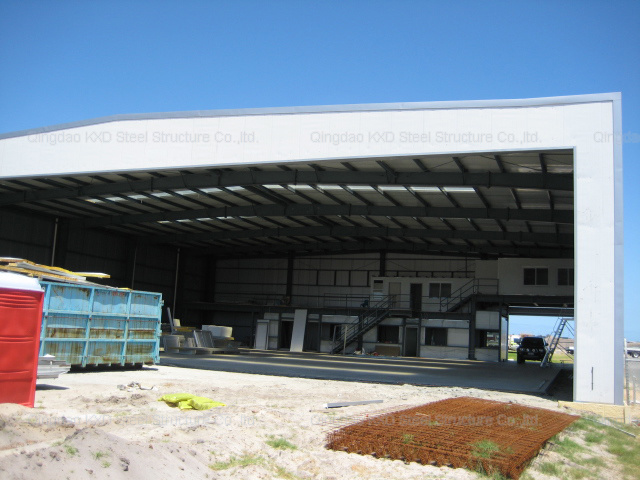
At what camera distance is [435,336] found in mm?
40719

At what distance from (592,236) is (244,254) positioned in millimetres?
37658

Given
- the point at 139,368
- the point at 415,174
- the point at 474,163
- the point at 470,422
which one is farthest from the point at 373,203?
the point at 470,422

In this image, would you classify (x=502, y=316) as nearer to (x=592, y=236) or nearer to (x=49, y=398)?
(x=592, y=236)

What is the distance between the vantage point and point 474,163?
19344 mm

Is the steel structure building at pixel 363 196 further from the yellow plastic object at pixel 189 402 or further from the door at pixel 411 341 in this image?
the yellow plastic object at pixel 189 402

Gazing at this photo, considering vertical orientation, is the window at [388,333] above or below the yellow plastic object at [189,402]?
above

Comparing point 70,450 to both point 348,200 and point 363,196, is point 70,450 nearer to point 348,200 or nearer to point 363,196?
point 363,196

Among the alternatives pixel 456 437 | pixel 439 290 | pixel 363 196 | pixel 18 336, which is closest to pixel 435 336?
pixel 439 290

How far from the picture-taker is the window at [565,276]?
121 ft

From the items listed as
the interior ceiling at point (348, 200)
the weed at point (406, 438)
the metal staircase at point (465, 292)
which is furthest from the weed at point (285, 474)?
the metal staircase at point (465, 292)

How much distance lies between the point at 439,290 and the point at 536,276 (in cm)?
727

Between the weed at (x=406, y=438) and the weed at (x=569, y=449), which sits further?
the weed at (x=569, y=449)

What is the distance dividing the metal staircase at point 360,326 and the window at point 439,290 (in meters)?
3.52

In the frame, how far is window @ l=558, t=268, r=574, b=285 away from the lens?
36969mm
